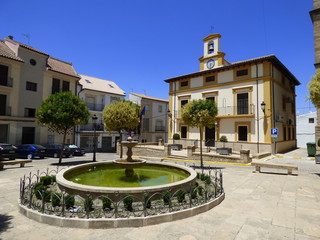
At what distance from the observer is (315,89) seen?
9562mm

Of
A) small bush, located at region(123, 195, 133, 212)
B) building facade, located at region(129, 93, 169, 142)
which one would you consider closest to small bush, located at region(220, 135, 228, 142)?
building facade, located at region(129, 93, 169, 142)

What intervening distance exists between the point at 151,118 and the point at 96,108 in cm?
1084

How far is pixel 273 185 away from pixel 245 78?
1564 cm

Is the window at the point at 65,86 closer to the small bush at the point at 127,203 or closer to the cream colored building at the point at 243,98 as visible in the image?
the cream colored building at the point at 243,98

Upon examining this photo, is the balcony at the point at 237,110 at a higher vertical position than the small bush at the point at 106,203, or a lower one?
higher

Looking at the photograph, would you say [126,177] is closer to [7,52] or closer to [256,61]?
[256,61]

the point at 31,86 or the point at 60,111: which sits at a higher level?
the point at 31,86

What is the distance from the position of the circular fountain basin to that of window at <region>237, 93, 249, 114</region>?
47.8 ft

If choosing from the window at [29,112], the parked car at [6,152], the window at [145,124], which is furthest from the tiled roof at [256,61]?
the parked car at [6,152]

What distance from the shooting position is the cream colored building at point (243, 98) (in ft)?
63.5

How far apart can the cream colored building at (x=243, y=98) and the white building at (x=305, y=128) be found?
405 inches

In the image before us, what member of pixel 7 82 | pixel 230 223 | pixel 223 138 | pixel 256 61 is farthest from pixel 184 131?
pixel 230 223

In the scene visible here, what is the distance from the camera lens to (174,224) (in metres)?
4.50

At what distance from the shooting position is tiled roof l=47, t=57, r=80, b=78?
24.8 meters
